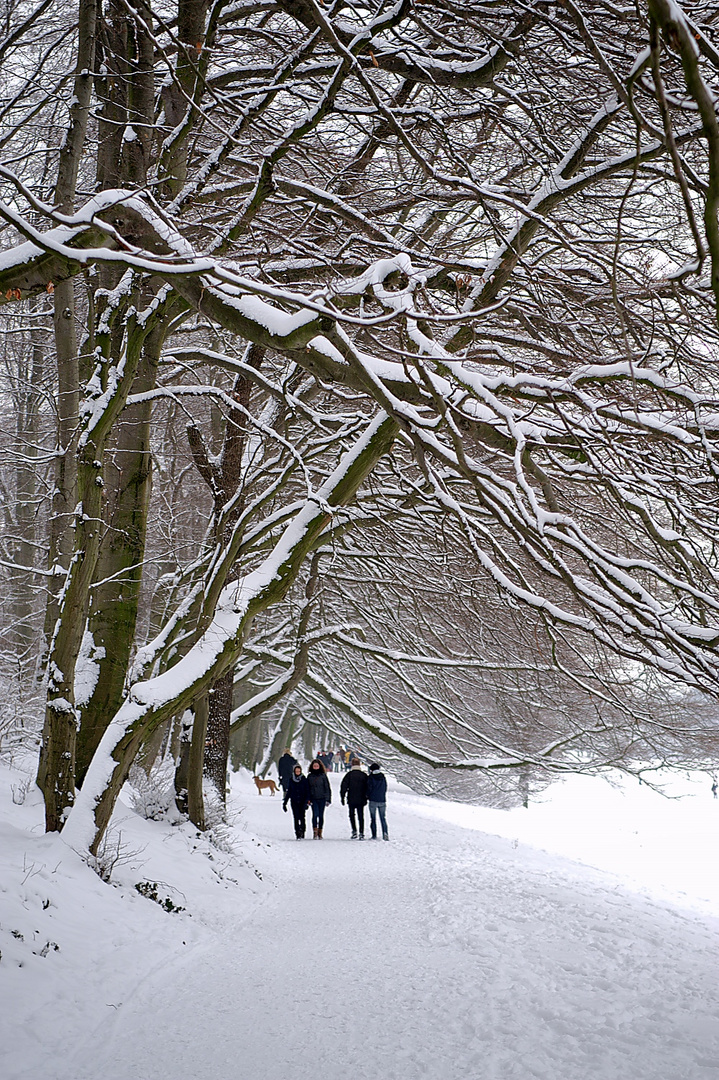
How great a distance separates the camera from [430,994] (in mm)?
5137

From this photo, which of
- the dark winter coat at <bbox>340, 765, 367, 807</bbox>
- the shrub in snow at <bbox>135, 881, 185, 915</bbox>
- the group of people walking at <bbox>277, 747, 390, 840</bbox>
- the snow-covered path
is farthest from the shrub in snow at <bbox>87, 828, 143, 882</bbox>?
the dark winter coat at <bbox>340, 765, 367, 807</bbox>

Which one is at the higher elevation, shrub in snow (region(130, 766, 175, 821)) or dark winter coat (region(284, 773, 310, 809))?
shrub in snow (region(130, 766, 175, 821))

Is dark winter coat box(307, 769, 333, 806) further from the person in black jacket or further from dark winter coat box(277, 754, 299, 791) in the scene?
dark winter coat box(277, 754, 299, 791)

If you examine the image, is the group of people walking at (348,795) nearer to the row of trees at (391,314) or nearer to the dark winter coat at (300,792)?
the dark winter coat at (300,792)

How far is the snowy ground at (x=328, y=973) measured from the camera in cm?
402

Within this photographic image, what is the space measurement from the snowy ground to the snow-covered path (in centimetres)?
2

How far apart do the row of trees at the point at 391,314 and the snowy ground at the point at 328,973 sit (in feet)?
3.37

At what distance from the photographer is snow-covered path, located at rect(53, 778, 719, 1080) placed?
13.2 feet

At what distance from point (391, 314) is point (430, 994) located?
420 centimetres

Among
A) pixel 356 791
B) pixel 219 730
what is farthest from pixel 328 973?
pixel 356 791

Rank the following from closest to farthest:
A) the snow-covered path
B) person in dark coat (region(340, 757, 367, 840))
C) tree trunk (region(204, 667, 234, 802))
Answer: the snow-covered path → tree trunk (region(204, 667, 234, 802)) → person in dark coat (region(340, 757, 367, 840))

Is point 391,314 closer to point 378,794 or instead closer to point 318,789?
point 378,794

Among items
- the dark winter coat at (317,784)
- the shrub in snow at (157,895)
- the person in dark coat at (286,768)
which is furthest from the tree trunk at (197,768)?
the person in dark coat at (286,768)

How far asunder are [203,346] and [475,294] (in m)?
8.77
